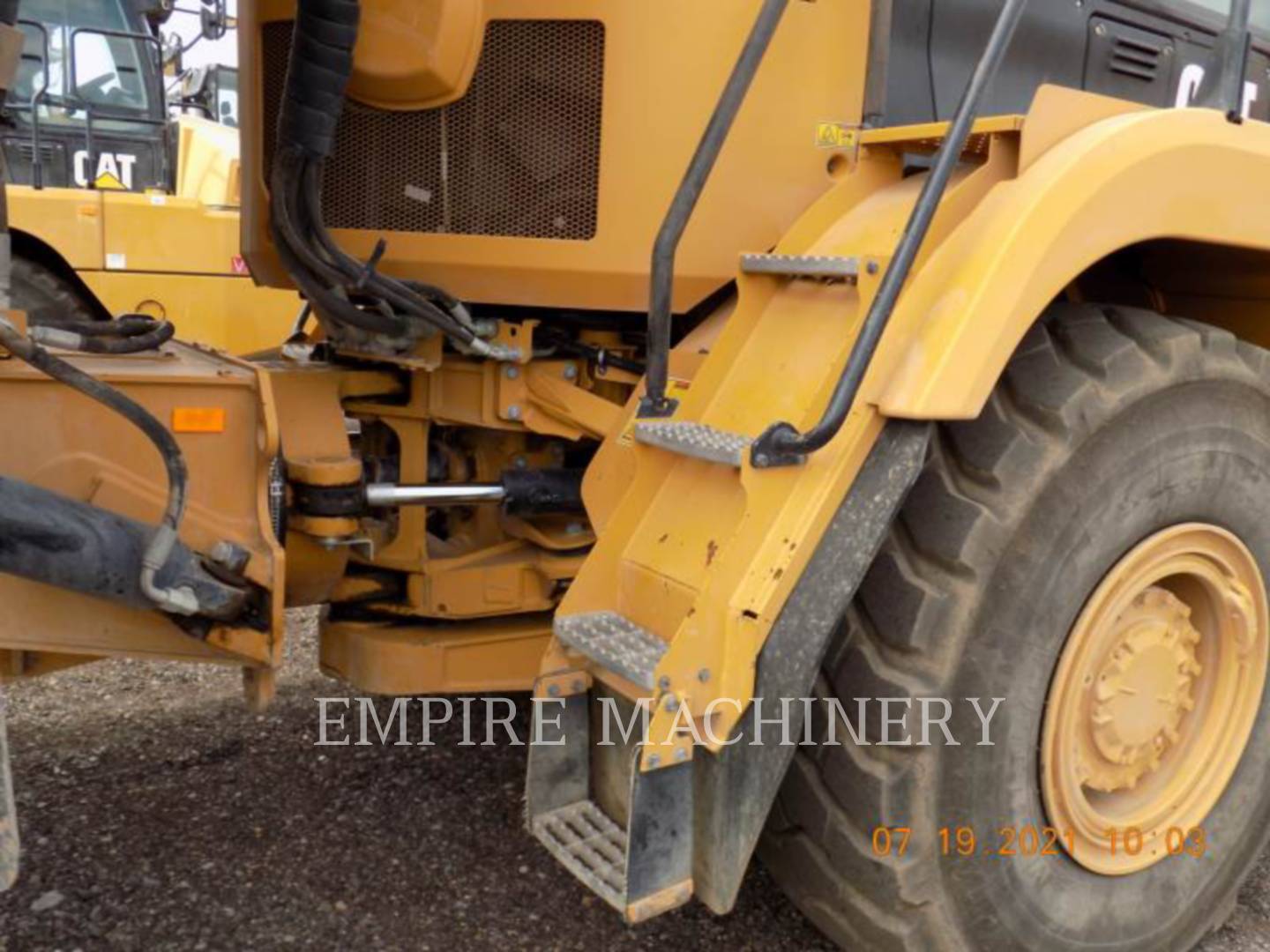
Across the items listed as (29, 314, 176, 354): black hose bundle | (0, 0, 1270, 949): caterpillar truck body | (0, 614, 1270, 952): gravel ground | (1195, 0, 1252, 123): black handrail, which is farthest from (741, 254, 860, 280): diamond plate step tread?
(0, 614, 1270, 952): gravel ground

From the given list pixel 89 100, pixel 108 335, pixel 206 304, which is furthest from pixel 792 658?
pixel 89 100

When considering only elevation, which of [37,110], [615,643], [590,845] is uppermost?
[37,110]

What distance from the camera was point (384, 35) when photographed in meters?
2.33

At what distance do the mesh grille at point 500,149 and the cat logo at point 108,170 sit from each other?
4.60 metres

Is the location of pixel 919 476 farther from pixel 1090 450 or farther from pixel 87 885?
pixel 87 885

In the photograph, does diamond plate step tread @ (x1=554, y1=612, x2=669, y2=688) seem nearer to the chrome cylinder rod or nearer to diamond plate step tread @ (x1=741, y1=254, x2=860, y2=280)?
the chrome cylinder rod

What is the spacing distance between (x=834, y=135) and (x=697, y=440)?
2.92ft

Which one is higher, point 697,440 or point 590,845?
point 697,440

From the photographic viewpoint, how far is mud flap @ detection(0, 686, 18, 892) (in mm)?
1790

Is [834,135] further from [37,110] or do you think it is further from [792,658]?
[37,110]

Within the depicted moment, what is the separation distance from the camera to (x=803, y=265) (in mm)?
2121

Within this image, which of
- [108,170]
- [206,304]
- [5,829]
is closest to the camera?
[5,829]

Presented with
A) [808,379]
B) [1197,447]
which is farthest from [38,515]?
[1197,447]

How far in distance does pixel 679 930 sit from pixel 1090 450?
52.8 inches
